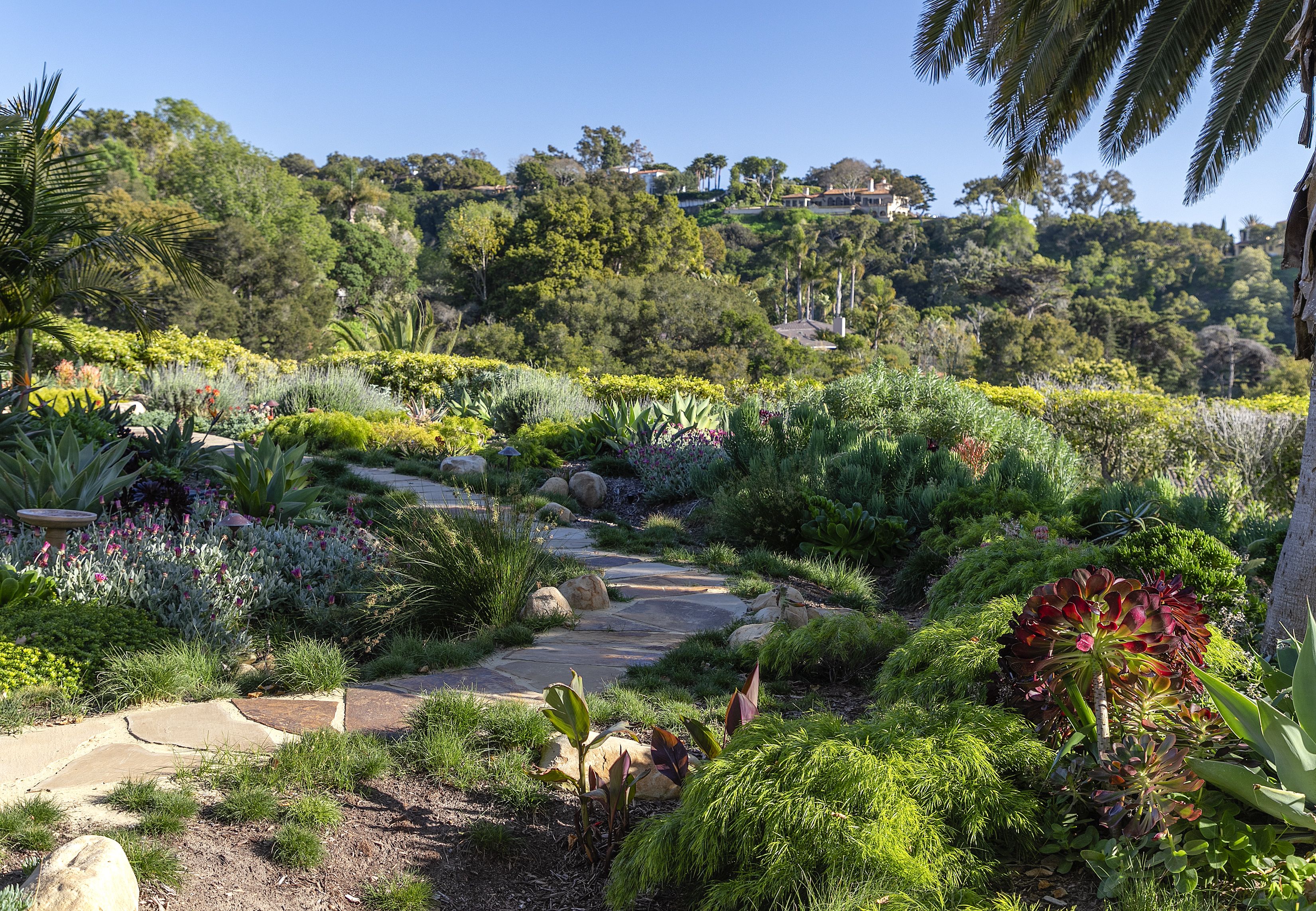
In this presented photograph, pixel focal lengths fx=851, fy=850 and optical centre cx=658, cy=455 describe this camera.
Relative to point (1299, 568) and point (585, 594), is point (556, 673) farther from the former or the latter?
point (1299, 568)

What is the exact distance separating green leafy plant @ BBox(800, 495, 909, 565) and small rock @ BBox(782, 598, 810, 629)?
2.01 metres

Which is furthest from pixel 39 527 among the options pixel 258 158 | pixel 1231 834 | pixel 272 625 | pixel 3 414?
pixel 258 158

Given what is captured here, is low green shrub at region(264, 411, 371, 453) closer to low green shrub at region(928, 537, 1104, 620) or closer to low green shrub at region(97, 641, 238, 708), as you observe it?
low green shrub at region(97, 641, 238, 708)

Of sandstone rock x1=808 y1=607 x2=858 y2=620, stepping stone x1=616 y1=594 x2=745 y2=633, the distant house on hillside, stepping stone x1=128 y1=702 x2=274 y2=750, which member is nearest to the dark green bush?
sandstone rock x1=808 y1=607 x2=858 y2=620

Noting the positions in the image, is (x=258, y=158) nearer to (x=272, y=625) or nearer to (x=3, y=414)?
(x=3, y=414)

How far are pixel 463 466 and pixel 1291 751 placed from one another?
8.77 meters

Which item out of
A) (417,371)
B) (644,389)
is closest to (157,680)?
(644,389)

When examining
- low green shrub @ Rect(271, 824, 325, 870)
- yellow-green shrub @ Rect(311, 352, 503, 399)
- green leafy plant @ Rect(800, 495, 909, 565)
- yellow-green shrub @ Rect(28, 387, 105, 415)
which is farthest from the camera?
yellow-green shrub @ Rect(311, 352, 503, 399)

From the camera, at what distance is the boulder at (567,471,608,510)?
9.38 meters

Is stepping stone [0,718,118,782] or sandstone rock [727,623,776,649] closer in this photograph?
stepping stone [0,718,118,782]

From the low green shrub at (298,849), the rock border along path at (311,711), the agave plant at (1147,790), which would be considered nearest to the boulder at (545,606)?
the rock border along path at (311,711)

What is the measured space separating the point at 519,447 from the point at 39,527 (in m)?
6.51

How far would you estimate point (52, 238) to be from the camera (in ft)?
28.8

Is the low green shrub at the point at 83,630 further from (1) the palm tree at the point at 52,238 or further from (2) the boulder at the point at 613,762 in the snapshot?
(1) the palm tree at the point at 52,238
